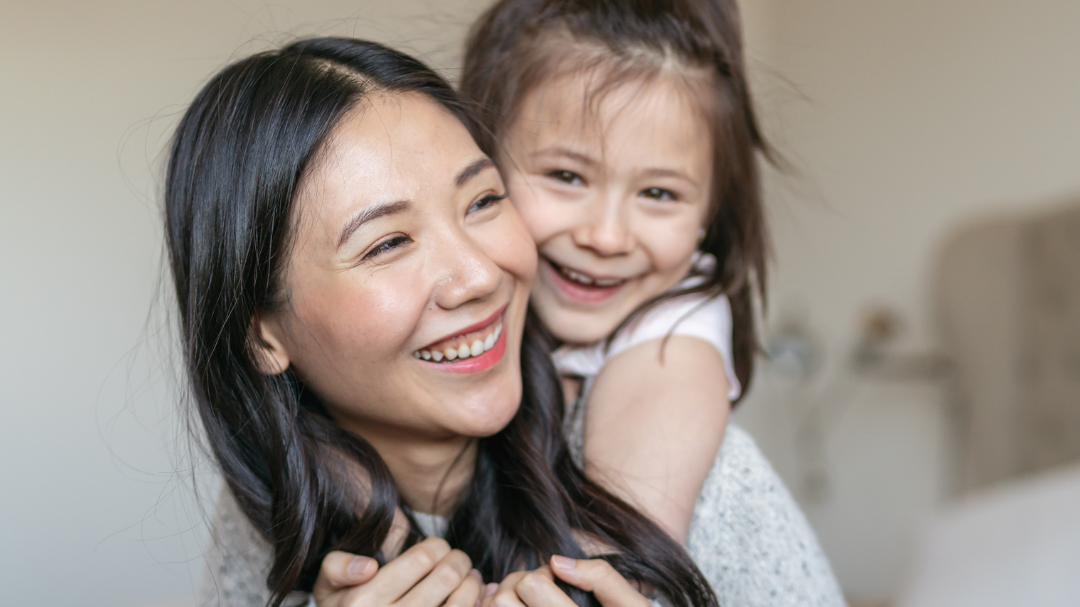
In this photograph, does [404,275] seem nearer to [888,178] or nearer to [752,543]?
[752,543]

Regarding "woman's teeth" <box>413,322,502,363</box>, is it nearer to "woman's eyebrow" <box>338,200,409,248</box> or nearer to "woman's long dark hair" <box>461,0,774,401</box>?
"woman's eyebrow" <box>338,200,409,248</box>

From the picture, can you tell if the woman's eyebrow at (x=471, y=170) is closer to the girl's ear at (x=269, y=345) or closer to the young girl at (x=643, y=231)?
the young girl at (x=643, y=231)

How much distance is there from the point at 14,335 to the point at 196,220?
1.27 m

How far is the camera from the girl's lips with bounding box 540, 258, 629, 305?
4.25 ft

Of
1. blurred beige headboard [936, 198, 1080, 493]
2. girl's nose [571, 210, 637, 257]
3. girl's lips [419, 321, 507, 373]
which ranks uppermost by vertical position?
girl's nose [571, 210, 637, 257]

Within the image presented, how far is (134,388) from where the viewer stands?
2.15m

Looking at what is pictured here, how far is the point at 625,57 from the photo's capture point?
1229 mm

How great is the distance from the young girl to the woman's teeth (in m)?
0.24

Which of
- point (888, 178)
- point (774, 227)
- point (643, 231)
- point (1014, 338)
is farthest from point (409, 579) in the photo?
point (774, 227)

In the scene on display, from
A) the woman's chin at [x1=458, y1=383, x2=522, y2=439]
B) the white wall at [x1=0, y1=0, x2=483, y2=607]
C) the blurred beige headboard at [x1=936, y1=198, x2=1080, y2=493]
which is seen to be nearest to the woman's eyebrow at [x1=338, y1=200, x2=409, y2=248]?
the woman's chin at [x1=458, y1=383, x2=522, y2=439]

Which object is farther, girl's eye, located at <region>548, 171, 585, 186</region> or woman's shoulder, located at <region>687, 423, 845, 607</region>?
girl's eye, located at <region>548, 171, 585, 186</region>

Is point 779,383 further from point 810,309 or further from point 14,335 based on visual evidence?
point 14,335

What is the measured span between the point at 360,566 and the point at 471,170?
51 centimetres

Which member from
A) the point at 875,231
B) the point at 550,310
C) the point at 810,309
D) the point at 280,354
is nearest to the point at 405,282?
the point at 280,354
